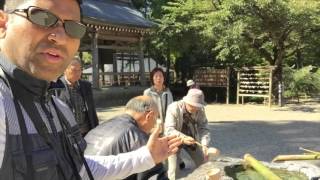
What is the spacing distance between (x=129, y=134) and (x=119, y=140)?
0.08 m

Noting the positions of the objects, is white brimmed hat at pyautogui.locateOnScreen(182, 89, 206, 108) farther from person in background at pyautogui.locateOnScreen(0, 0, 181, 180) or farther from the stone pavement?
the stone pavement

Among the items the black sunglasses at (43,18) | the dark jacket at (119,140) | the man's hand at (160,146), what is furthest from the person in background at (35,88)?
the dark jacket at (119,140)

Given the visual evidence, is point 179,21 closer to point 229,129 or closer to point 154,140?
point 229,129

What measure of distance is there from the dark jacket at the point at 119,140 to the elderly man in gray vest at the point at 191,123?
1764 millimetres

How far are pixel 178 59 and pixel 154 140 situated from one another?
20625mm

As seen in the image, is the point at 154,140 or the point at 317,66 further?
the point at 317,66

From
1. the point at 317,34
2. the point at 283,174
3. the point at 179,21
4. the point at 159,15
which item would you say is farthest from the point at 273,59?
the point at 283,174

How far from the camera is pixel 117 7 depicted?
20.1 meters

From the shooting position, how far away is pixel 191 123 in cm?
505

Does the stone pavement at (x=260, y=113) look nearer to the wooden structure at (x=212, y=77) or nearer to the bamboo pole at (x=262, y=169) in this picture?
the wooden structure at (x=212, y=77)

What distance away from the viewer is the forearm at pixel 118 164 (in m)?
1.79

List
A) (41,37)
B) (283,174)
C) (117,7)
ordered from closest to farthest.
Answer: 1. (41,37)
2. (283,174)
3. (117,7)

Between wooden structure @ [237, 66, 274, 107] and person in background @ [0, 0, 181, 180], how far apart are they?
1630 centimetres

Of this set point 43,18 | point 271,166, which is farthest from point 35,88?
point 271,166
